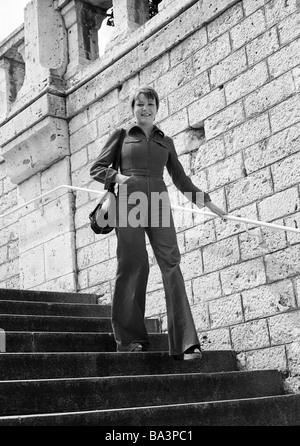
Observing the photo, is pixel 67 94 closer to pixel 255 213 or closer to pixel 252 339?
pixel 255 213

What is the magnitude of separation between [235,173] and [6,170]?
3.49 m

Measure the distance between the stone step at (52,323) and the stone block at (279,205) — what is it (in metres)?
1.35

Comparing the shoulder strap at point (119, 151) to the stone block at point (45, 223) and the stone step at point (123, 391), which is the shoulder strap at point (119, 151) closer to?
the stone step at point (123, 391)

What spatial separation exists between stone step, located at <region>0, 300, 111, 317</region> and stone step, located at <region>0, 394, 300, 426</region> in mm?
1985

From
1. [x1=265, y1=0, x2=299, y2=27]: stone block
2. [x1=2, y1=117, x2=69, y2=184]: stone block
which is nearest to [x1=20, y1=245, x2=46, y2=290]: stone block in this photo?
[x1=2, y1=117, x2=69, y2=184]: stone block

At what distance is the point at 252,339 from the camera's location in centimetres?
463

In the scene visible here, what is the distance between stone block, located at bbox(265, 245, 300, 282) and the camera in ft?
14.5

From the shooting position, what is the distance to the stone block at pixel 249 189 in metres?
4.73

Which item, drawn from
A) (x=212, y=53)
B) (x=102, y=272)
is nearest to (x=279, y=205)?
(x=212, y=53)

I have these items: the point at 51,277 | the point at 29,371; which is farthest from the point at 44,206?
the point at 29,371

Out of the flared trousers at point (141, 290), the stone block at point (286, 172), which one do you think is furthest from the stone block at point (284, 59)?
the flared trousers at point (141, 290)

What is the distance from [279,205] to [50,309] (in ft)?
6.03

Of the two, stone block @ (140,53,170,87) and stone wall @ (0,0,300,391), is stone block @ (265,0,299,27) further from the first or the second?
stone block @ (140,53,170,87)

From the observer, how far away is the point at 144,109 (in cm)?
402
